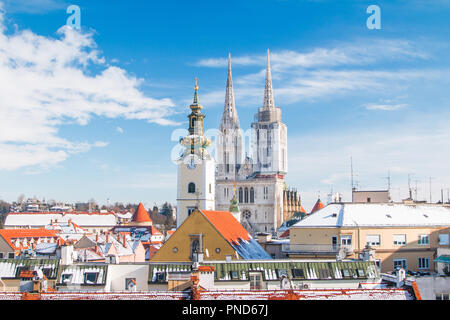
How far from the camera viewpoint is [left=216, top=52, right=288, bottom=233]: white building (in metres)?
139

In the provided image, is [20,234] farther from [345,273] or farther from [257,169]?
[257,169]

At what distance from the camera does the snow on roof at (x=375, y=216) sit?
139 feet

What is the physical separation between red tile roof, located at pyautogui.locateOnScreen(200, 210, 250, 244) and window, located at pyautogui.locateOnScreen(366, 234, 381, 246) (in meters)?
9.12

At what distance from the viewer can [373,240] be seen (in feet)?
136

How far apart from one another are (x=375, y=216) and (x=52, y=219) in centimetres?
11083

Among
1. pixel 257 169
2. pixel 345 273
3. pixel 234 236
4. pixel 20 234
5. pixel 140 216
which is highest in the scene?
pixel 257 169

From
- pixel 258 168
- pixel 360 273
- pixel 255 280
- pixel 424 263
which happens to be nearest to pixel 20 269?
pixel 255 280

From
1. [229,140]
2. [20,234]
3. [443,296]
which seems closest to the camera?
[443,296]

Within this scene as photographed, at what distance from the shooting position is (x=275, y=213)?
138 meters

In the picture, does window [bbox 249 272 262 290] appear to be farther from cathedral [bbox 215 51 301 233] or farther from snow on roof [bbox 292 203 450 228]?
cathedral [bbox 215 51 301 233]

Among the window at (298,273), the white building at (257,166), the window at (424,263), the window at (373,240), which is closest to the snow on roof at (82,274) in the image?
the window at (298,273)

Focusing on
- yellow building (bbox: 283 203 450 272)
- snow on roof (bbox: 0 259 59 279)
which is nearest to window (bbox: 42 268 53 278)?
snow on roof (bbox: 0 259 59 279)
